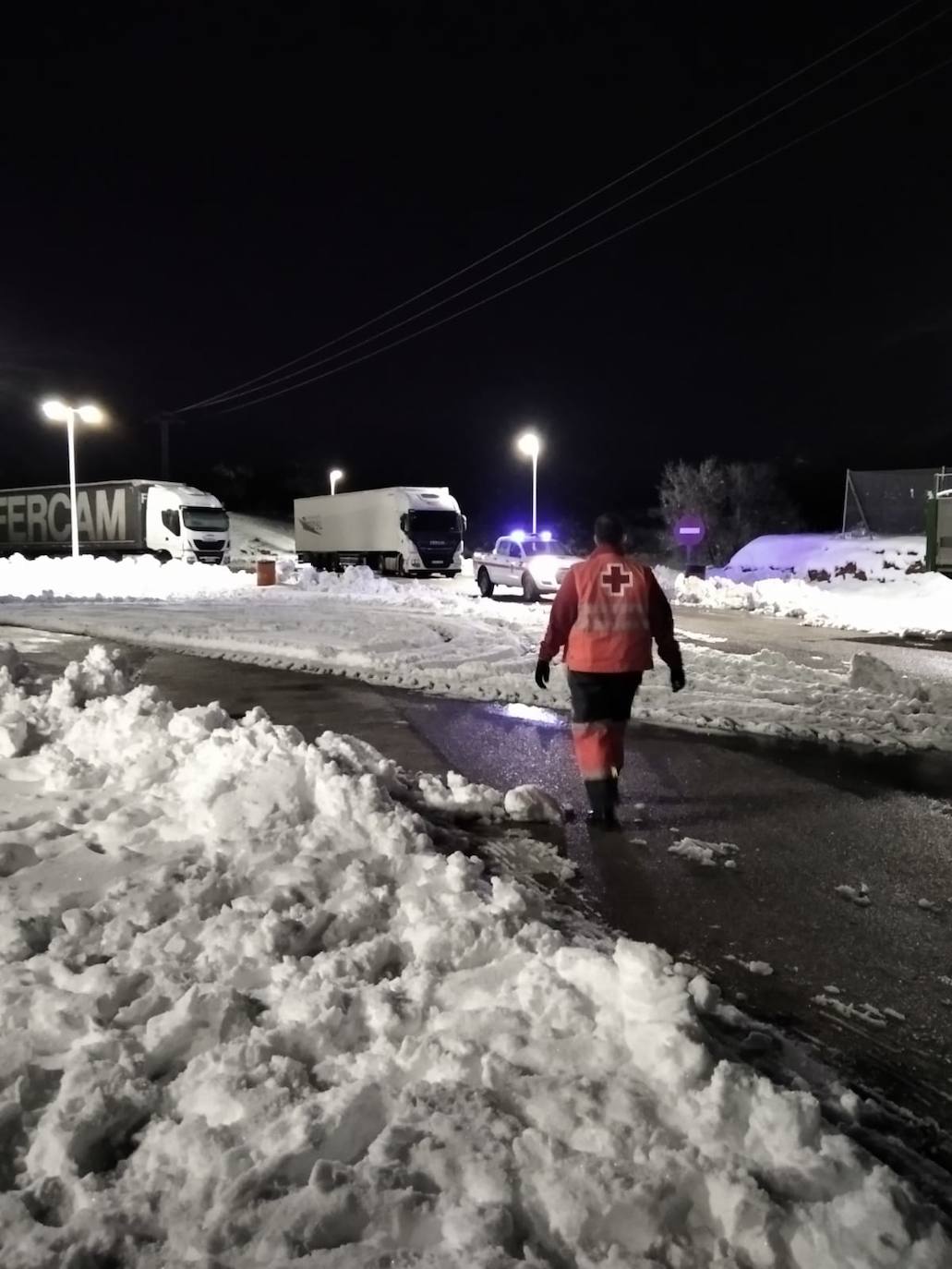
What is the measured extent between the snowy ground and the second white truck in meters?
1.71

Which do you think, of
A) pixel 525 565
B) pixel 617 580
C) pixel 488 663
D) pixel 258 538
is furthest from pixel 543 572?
pixel 258 538

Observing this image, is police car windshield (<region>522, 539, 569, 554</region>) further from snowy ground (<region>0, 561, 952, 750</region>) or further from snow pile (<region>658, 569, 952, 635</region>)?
snow pile (<region>658, 569, 952, 635</region>)

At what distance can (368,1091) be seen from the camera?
2.82 metres

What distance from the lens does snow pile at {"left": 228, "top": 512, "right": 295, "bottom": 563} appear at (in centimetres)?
6265

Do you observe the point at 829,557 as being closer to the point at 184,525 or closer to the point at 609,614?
the point at 184,525

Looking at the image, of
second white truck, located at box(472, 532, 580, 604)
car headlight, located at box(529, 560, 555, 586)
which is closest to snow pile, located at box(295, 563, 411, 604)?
second white truck, located at box(472, 532, 580, 604)

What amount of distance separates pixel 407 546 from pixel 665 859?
32501 mm

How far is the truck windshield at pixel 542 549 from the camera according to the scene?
26.0m

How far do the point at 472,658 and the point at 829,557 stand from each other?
21460mm

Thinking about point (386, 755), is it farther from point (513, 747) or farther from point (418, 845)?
point (418, 845)

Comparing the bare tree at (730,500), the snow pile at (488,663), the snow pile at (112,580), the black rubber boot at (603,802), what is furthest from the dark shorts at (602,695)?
the bare tree at (730,500)

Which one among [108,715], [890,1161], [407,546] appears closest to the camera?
[890,1161]

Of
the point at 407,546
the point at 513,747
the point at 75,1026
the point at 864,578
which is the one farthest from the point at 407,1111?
the point at 407,546

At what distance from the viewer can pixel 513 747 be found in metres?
8.18
